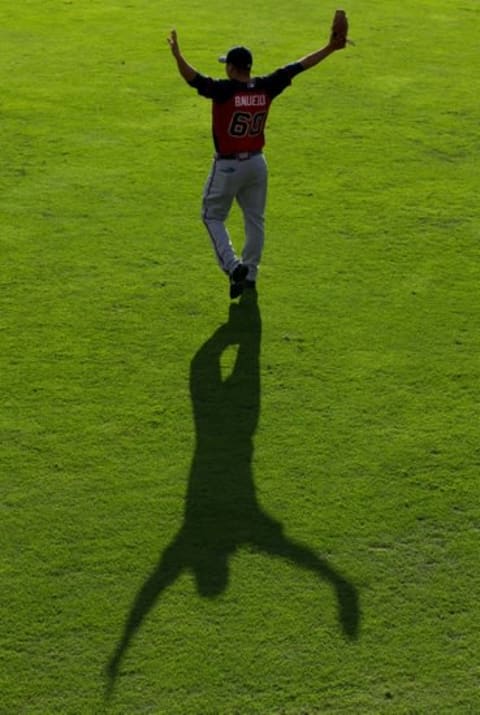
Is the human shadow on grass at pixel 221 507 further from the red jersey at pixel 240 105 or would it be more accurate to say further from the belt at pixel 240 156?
the red jersey at pixel 240 105

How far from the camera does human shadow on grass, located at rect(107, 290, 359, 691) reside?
5711mm

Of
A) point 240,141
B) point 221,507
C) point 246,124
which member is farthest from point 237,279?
point 221,507

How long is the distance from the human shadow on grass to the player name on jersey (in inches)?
65.7

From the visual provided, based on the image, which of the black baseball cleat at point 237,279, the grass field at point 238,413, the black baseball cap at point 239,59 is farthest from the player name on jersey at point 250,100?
the grass field at point 238,413

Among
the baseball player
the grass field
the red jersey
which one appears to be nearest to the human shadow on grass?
the grass field

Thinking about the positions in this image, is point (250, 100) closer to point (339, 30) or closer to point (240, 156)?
point (240, 156)

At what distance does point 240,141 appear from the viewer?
812 centimetres

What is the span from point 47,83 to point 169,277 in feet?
16.9

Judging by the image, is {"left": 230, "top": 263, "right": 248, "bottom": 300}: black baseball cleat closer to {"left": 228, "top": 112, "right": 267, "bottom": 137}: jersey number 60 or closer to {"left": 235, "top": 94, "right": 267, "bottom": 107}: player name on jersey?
{"left": 228, "top": 112, "right": 267, "bottom": 137}: jersey number 60

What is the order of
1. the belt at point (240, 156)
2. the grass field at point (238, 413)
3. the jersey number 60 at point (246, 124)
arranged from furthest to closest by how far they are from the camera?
the belt at point (240, 156)
the jersey number 60 at point (246, 124)
the grass field at point (238, 413)

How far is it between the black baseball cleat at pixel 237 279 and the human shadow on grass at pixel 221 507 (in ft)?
1.48

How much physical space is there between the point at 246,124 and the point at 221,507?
10.1 feet

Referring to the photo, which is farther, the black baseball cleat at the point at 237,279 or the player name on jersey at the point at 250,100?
the black baseball cleat at the point at 237,279

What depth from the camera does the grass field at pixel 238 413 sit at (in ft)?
17.5
